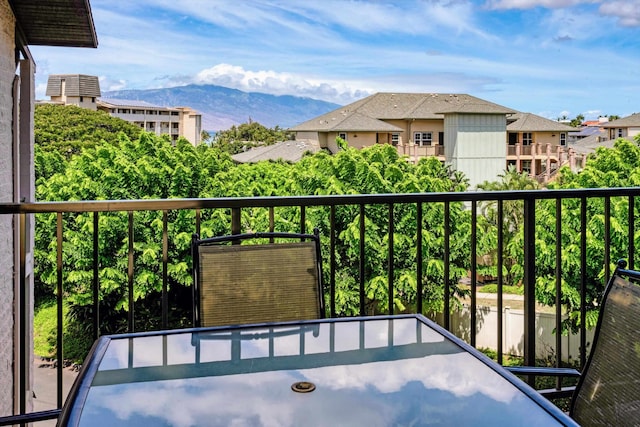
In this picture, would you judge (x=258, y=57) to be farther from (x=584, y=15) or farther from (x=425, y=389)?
(x=425, y=389)

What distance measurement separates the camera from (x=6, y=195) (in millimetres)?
5117

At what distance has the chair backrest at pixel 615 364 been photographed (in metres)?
1.45

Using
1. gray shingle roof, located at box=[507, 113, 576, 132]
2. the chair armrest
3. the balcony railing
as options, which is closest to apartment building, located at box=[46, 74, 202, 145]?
gray shingle roof, located at box=[507, 113, 576, 132]

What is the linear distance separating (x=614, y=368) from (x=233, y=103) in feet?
477

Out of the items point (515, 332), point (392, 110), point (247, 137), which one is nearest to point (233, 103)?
point (247, 137)

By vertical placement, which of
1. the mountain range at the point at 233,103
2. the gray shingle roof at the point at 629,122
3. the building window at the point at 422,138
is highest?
the mountain range at the point at 233,103

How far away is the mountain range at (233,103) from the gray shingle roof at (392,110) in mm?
80585

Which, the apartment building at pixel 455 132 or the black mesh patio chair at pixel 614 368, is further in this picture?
the apartment building at pixel 455 132

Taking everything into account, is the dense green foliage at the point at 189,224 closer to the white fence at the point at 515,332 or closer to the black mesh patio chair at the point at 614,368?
the white fence at the point at 515,332

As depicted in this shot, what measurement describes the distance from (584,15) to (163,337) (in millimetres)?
75240

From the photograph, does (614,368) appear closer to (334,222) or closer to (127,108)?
(334,222)

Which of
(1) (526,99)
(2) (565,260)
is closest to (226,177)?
(2) (565,260)

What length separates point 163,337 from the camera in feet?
5.62

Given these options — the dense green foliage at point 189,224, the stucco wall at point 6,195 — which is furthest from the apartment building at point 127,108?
the stucco wall at point 6,195
